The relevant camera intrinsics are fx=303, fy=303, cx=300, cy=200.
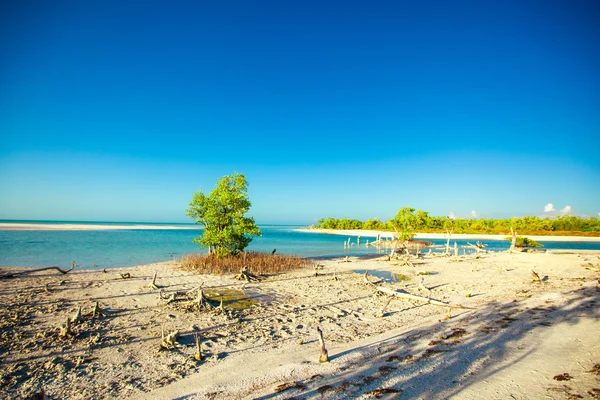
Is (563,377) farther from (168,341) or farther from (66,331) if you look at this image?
(66,331)

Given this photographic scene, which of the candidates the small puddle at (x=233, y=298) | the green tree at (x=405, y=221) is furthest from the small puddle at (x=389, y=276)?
the green tree at (x=405, y=221)

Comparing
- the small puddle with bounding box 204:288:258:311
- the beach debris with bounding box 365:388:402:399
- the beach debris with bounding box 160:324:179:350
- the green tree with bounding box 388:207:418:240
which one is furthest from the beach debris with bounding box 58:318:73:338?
the green tree with bounding box 388:207:418:240

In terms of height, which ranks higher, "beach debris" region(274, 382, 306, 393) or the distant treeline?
the distant treeline

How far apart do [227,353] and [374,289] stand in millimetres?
10253

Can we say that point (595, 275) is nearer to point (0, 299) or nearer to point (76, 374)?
point (76, 374)

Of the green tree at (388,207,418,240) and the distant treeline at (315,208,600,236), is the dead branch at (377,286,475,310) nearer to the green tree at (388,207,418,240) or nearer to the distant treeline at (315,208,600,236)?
the green tree at (388,207,418,240)

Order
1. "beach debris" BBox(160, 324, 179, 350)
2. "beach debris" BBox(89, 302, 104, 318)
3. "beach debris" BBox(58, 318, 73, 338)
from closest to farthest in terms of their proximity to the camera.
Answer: "beach debris" BBox(160, 324, 179, 350) → "beach debris" BBox(58, 318, 73, 338) → "beach debris" BBox(89, 302, 104, 318)

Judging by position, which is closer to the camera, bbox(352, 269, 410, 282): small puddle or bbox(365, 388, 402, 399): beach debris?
bbox(365, 388, 402, 399): beach debris

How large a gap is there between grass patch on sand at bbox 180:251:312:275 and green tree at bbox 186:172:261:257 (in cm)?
101

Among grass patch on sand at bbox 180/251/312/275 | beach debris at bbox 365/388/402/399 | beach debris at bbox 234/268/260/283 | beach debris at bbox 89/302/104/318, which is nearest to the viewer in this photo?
beach debris at bbox 365/388/402/399

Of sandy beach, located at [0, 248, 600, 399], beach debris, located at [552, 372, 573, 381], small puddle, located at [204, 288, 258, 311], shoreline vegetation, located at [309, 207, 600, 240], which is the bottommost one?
small puddle, located at [204, 288, 258, 311]

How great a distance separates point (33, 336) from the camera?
8.93m

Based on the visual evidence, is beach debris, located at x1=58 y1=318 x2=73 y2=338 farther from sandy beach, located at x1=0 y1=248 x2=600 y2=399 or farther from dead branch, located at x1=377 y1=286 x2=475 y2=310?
dead branch, located at x1=377 y1=286 x2=475 y2=310

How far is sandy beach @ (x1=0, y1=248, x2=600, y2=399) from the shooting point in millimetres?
6383
